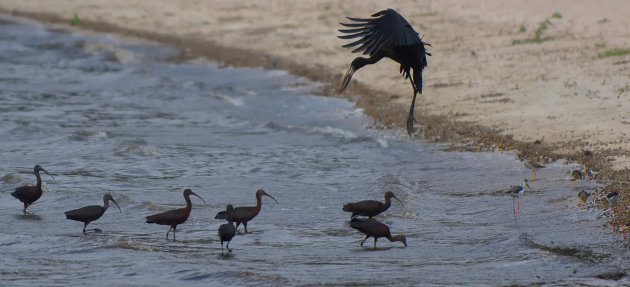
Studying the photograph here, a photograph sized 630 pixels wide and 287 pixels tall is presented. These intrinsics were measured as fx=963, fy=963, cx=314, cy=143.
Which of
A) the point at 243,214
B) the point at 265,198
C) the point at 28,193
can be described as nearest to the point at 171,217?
the point at 243,214

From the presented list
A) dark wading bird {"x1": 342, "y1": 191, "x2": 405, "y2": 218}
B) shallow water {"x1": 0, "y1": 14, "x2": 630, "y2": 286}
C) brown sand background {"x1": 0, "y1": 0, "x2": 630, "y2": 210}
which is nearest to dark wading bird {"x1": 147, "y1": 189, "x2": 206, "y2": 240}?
shallow water {"x1": 0, "y1": 14, "x2": 630, "y2": 286}

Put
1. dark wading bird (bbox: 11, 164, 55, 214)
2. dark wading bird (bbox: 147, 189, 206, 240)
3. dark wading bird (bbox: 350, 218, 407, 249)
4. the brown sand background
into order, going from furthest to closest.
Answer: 1. the brown sand background
2. dark wading bird (bbox: 11, 164, 55, 214)
3. dark wading bird (bbox: 147, 189, 206, 240)
4. dark wading bird (bbox: 350, 218, 407, 249)

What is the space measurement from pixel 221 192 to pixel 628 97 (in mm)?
8462

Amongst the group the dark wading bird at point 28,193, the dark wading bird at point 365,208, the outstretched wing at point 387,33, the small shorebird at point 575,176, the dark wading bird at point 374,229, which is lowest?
the dark wading bird at point 374,229

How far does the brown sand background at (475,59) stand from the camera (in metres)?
17.4

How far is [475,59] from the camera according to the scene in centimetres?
2530

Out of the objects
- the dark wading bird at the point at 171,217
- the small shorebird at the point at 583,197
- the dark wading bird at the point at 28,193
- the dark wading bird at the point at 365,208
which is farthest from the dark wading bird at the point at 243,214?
the small shorebird at the point at 583,197

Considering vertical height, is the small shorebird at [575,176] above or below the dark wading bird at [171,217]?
above

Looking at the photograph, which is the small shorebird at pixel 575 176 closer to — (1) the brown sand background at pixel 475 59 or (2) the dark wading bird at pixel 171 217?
(1) the brown sand background at pixel 475 59

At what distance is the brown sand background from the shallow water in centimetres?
107

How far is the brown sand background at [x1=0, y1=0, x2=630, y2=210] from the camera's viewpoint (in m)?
17.4

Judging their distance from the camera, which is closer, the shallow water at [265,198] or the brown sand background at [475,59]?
the shallow water at [265,198]

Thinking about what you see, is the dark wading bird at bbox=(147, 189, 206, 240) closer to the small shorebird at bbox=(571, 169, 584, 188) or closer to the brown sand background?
the small shorebird at bbox=(571, 169, 584, 188)

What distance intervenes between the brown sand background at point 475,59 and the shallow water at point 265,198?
42.0 inches
